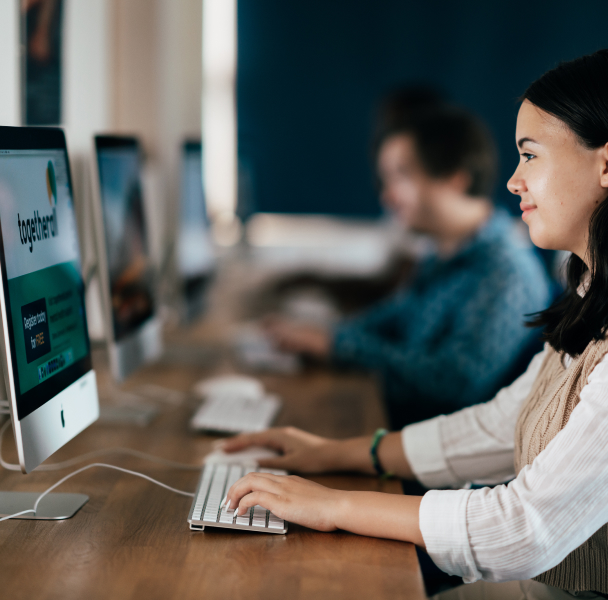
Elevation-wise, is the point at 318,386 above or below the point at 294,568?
below

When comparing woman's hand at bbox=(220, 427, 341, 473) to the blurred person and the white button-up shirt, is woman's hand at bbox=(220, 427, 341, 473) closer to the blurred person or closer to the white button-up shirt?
the white button-up shirt

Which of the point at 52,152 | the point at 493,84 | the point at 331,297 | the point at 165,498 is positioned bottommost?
the point at 331,297

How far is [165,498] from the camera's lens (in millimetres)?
1037

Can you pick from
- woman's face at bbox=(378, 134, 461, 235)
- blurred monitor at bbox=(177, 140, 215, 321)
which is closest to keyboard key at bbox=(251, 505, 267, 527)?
blurred monitor at bbox=(177, 140, 215, 321)

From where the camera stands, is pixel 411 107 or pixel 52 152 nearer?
pixel 52 152

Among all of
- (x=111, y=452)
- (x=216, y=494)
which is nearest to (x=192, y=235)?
(x=111, y=452)

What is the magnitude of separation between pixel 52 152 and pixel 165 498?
→ 0.57 meters

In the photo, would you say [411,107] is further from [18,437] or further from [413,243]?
[18,437]

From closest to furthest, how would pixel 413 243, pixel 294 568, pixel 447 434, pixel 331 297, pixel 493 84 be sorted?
pixel 294 568
pixel 447 434
pixel 331 297
pixel 413 243
pixel 493 84

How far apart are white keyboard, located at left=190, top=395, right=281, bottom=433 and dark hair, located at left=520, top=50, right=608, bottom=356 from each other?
2.15 ft

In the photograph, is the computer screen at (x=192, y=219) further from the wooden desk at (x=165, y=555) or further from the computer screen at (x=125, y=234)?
the wooden desk at (x=165, y=555)

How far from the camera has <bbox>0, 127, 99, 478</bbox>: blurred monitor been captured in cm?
87

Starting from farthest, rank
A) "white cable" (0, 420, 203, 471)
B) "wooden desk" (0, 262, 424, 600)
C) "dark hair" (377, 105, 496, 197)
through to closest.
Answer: "dark hair" (377, 105, 496, 197), "white cable" (0, 420, 203, 471), "wooden desk" (0, 262, 424, 600)

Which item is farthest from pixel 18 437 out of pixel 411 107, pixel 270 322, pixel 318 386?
pixel 411 107
